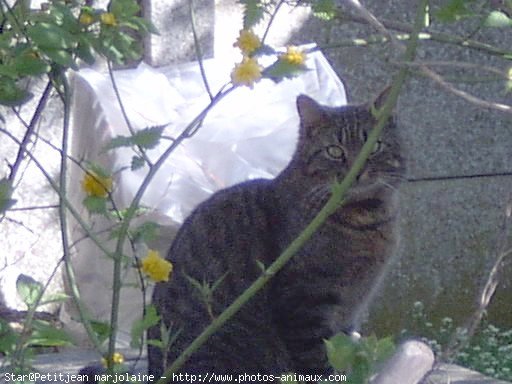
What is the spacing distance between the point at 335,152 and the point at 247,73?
146 centimetres

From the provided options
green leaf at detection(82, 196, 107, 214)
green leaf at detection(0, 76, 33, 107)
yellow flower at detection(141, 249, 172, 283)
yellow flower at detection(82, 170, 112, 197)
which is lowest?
yellow flower at detection(141, 249, 172, 283)

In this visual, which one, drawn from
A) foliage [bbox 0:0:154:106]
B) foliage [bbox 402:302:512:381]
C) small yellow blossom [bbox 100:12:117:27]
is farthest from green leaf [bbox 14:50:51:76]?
foliage [bbox 402:302:512:381]

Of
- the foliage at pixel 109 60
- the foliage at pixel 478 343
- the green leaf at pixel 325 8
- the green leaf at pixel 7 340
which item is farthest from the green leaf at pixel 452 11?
the foliage at pixel 478 343

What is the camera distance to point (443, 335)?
4305 mm

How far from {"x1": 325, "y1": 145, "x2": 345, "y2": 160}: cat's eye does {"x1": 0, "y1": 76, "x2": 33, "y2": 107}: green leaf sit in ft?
4.67

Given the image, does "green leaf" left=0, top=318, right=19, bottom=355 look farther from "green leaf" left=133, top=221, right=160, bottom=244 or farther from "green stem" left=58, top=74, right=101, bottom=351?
"green leaf" left=133, top=221, right=160, bottom=244

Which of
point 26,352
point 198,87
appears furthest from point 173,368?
point 198,87

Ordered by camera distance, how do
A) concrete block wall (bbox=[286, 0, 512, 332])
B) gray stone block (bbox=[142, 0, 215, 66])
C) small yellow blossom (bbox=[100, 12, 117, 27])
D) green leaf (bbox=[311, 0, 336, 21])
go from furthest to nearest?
concrete block wall (bbox=[286, 0, 512, 332]), gray stone block (bbox=[142, 0, 215, 66]), small yellow blossom (bbox=[100, 12, 117, 27]), green leaf (bbox=[311, 0, 336, 21])

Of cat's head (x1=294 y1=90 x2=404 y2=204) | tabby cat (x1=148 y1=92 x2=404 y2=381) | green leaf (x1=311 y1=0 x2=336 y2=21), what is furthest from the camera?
cat's head (x1=294 y1=90 x2=404 y2=204)

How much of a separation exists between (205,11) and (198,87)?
352 millimetres

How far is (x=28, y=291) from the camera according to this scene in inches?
63.5

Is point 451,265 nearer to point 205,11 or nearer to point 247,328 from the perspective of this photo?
point 205,11

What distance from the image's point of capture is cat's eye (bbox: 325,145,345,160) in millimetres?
2959

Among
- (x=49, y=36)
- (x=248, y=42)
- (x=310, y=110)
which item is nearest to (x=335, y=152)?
(x=310, y=110)
